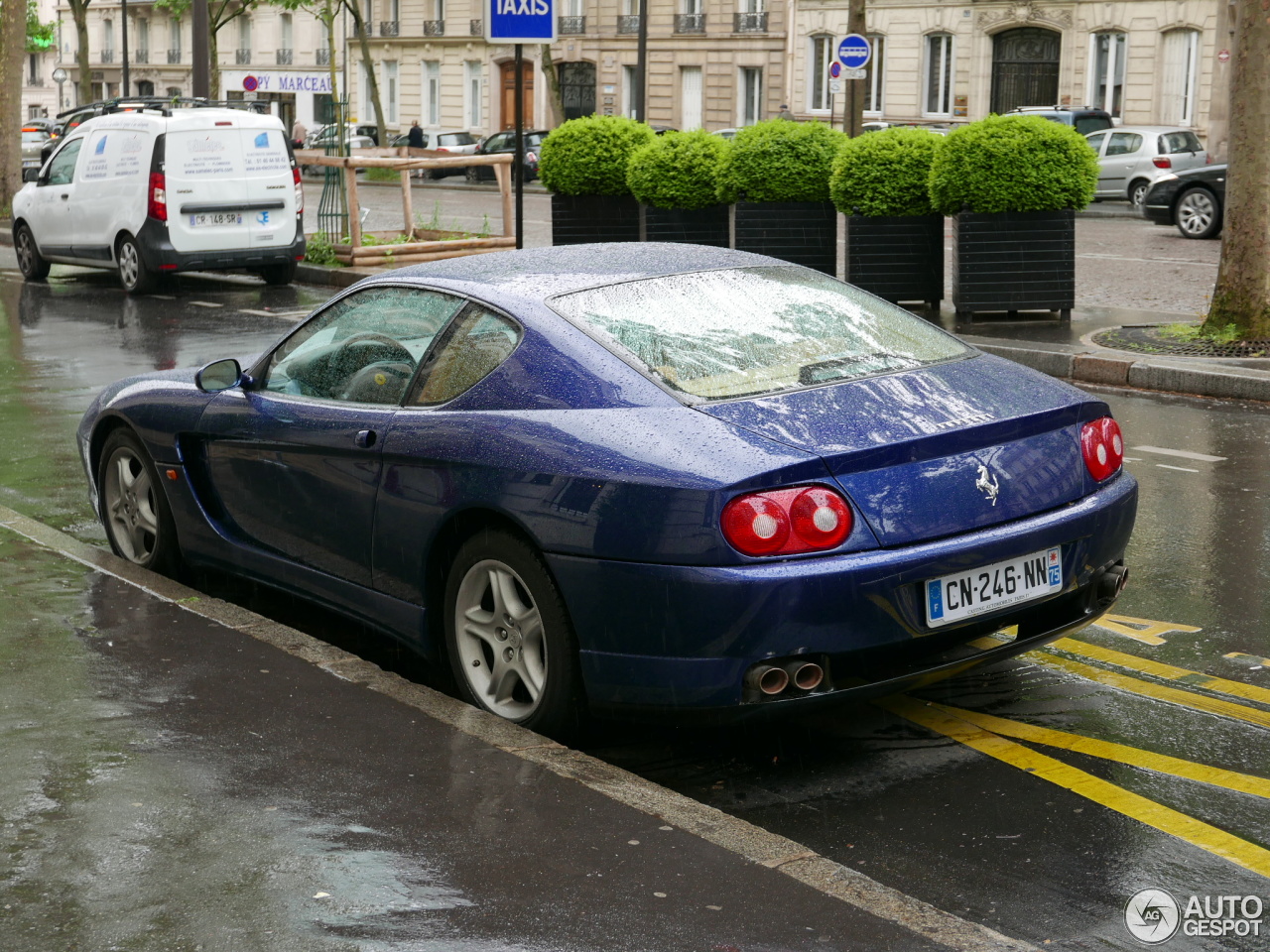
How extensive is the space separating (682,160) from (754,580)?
12.4 metres

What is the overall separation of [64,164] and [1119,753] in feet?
55.9

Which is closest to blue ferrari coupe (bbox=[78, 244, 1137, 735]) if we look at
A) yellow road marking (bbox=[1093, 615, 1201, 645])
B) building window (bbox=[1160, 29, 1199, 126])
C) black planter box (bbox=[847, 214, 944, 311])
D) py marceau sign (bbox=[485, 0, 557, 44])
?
yellow road marking (bbox=[1093, 615, 1201, 645])

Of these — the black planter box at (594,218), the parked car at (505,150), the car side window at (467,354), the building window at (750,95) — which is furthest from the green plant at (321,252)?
the building window at (750,95)

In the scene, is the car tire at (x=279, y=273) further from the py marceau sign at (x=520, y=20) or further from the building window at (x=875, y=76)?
the building window at (x=875, y=76)

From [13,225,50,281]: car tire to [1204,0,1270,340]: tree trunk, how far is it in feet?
43.3

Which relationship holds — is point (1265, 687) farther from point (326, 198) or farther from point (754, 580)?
point (326, 198)

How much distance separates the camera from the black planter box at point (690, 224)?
1608cm

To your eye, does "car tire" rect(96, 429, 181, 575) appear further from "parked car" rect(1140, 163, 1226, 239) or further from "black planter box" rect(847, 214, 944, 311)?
"parked car" rect(1140, 163, 1226, 239)

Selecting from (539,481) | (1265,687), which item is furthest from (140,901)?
(1265,687)

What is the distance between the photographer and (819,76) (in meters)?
53.4

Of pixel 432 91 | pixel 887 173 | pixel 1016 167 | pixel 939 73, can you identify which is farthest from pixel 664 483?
pixel 432 91

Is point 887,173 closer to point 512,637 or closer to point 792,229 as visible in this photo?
point 792,229

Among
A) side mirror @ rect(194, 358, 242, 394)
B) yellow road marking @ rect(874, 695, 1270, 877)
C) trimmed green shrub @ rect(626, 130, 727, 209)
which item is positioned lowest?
yellow road marking @ rect(874, 695, 1270, 877)

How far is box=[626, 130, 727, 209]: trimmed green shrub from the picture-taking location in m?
15.9
